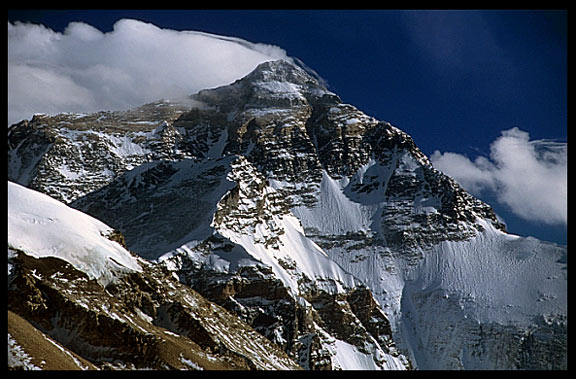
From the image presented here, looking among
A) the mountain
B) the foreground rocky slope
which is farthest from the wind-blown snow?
the mountain

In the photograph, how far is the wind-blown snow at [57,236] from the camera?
7112 centimetres

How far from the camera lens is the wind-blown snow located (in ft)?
233

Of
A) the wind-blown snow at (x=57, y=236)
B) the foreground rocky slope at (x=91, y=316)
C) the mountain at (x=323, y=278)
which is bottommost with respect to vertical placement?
the foreground rocky slope at (x=91, y=316)

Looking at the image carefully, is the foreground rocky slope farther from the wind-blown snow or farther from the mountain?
the mountain

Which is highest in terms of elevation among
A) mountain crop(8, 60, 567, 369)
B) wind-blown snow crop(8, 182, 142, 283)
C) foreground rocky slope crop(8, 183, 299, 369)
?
mountain crop(8, 60, 567, 369)

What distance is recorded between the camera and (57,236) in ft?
241

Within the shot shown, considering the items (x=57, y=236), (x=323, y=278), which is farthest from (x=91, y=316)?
(x=323, y=278)

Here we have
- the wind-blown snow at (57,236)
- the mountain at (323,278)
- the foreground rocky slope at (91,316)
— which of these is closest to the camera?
the foreground rocky slope at (91,316)

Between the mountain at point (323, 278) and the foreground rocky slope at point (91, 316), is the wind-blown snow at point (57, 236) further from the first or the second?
the mountain at point (323, 278)

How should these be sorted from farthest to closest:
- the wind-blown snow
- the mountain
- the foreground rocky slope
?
the mountain < the wind-blown snow < the foreground rocky slope

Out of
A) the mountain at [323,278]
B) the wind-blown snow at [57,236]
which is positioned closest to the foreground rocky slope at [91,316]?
the wind-blown snow at [57,236]

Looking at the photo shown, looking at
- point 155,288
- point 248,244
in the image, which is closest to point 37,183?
point 248,244

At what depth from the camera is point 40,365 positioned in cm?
5169
